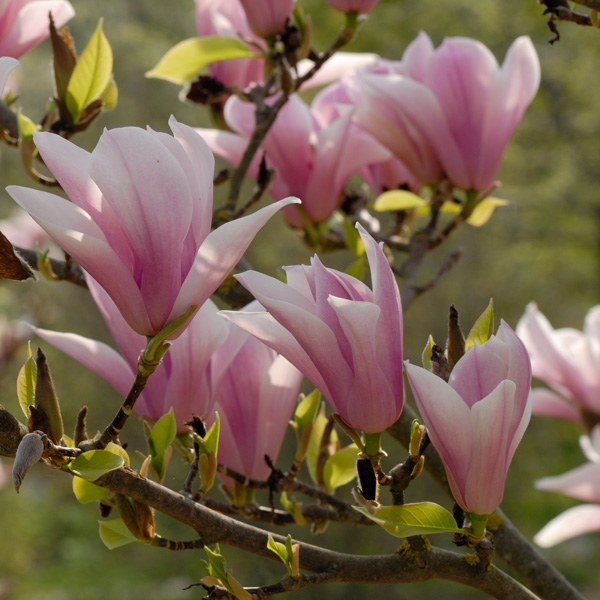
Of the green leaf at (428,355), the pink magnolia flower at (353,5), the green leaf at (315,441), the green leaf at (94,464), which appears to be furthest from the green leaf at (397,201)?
the green leaf at (94,464)

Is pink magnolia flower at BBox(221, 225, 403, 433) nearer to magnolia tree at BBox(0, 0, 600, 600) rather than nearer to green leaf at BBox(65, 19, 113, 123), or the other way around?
magnolia tree at BBox(0, 0, 600, 600)

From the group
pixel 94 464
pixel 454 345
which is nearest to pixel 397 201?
pixel 454 345

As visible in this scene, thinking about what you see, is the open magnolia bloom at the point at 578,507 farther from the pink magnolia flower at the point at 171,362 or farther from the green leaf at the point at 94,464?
the green leaf at the point at 94,464

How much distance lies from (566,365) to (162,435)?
0.56m

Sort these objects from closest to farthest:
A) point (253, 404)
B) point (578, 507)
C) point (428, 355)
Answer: point (428, 355) → point (253, 404) → point (578, 507)

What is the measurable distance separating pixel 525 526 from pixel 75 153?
5810 millimetres

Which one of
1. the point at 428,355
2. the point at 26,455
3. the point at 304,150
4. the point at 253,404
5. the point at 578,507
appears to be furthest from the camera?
the point at 304,150

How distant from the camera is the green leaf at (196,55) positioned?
766 millimetres

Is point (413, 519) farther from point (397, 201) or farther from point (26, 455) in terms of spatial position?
point (397, 201)

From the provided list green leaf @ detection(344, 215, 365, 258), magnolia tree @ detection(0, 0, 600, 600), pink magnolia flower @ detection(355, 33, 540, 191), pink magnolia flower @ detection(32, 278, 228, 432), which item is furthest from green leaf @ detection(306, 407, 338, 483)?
pink magnolia flower @ detection(355, 33, 540, 191)

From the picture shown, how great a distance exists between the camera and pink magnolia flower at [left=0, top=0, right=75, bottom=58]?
2.16 ft

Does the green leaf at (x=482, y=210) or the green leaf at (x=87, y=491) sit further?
the green leaf at (x=482, y=210)

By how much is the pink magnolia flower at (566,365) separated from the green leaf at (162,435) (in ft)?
1.70

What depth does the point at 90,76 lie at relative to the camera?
678mm
